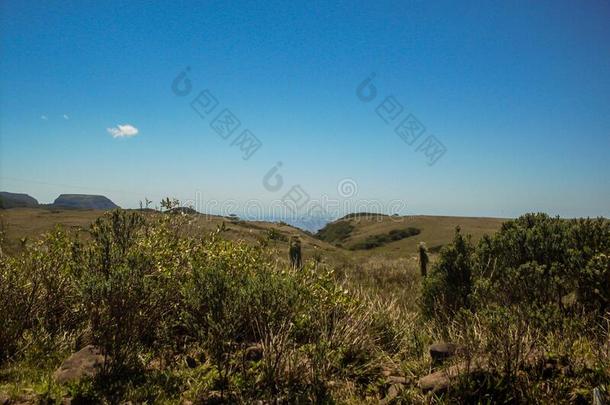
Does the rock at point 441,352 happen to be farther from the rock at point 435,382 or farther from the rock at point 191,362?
the rock at point 191,362

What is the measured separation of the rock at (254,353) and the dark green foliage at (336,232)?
80.5 metres

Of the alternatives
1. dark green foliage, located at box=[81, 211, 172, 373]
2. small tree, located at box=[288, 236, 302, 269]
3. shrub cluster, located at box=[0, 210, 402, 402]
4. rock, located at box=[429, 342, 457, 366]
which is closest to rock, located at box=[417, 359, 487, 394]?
rock, located at box=[429, 342, 457, 366]

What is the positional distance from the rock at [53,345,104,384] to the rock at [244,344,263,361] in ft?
6.46

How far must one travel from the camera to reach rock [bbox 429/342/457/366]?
17.3 ft

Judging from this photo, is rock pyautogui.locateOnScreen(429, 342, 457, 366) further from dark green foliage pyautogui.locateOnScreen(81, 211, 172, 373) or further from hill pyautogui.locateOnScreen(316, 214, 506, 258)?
hill pyautogui.locateOnScreen(316, 214, 506, 258)

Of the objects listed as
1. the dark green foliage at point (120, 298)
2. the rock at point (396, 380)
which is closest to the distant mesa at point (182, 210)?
the dark green foliage at point (120, 298)

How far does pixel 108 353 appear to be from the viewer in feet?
16.7

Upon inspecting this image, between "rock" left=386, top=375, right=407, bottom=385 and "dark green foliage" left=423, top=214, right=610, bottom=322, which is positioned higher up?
"dark green foliage" left=423, top=214, right=610, bottom=322

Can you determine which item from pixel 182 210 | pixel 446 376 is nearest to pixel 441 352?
pixel 446 376

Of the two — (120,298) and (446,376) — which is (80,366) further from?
(446,376)

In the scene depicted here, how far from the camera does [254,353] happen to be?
5.55 m

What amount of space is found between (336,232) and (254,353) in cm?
9070

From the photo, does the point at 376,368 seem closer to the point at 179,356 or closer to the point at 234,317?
the point at 234,317

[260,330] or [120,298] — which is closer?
[120,298]
